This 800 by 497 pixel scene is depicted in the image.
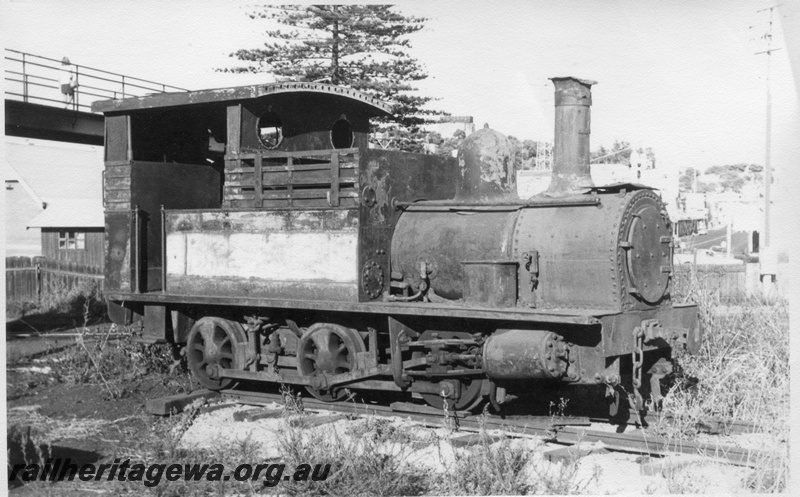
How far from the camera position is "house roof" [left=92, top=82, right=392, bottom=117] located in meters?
9.20

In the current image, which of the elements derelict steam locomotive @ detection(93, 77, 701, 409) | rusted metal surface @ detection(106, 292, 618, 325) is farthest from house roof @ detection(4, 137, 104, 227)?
rusted metal surface @ detection(106, 292, 618, 325)

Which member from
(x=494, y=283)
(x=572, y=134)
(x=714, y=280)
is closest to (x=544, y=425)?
(x=494, y=283)

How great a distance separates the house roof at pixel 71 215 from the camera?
21.5m

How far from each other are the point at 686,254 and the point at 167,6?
22.8 meters

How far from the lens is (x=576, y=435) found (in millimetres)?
7516

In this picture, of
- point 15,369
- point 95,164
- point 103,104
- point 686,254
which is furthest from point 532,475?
point 686,254

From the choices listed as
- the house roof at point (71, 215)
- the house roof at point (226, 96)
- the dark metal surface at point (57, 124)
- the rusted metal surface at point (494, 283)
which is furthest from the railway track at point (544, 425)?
the house roof at point (71, 215)

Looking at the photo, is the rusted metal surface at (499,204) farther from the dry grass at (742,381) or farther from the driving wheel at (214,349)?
the driving wheel at (214,349)

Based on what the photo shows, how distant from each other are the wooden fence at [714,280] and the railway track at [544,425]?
425cm

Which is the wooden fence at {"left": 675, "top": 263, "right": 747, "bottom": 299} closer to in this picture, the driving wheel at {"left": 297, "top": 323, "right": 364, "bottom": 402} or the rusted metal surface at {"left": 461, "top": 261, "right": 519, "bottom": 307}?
the rusted metal surface at {"left": 461, "top": 261, "right": 519, "bottom": 307}

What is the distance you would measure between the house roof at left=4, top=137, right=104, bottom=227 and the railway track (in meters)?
5.14

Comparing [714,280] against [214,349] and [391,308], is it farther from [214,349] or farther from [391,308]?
[214,349]

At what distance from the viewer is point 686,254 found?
27.2 metres

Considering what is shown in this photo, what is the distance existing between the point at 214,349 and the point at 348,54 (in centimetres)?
710
